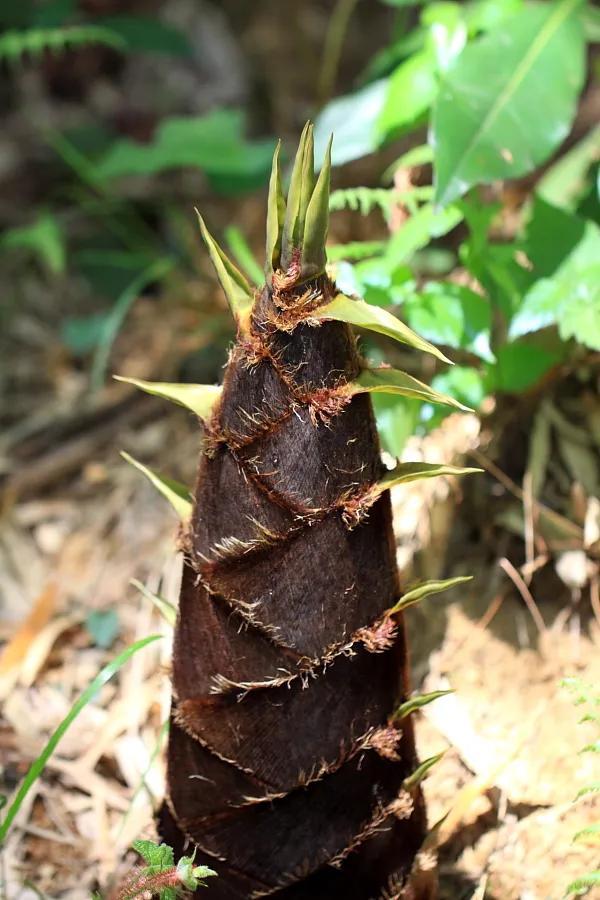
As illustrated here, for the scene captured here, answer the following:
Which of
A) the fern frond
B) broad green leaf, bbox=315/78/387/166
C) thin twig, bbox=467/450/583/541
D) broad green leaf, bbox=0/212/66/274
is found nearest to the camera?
thin twig, bbox=467/450/583/541

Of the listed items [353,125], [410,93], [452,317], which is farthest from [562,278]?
[353,125]

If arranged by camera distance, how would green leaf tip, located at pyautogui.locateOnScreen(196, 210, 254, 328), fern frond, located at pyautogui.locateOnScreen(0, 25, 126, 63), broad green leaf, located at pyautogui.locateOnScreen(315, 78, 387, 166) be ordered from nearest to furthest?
green leaf tip, located at pyautogui.locateOnScreen(196, 210, 254, 328) < broad green leaf, located at pyautogui.locateOnScreen(315, 78, 387, 166) < fern frond, located at pyautogui.locateOnScreen(0, 25, 126, 63)

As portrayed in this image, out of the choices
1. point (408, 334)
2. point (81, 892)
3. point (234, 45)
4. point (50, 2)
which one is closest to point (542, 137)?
point (408, 334)

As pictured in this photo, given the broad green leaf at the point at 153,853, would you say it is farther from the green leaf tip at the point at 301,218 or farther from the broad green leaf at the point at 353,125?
the broad green leaf at the point at 353,125

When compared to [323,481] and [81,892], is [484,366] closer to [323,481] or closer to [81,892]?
[323,481]

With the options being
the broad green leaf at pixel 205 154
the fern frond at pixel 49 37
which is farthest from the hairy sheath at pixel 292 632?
the fern frond at pixel 49 37

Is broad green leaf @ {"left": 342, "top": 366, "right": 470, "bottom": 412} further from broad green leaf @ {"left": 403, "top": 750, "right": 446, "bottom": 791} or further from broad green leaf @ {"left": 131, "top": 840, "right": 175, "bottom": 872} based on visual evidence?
broad green leaf @ {"left": 131, "top": 840, "right": 175, "bottom": 872}

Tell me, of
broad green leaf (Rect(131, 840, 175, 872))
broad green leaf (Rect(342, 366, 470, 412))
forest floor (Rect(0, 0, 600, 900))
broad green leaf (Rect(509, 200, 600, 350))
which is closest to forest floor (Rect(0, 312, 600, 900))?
forest floor (Rect(0, 0, 600, 900))
